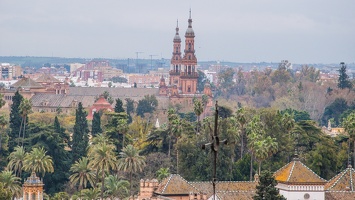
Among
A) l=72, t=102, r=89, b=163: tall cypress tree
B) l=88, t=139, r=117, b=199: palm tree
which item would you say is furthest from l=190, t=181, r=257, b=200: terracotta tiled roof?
l=72, t=102, r=89, b=163: tall cypress tree

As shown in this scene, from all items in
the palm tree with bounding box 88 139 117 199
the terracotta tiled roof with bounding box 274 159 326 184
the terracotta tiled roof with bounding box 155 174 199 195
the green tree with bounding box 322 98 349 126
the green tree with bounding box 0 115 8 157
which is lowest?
the green tree with bounding box 322 98 349 126

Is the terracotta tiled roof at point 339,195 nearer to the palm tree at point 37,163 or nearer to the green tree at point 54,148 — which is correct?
the palm tree at point 37,163

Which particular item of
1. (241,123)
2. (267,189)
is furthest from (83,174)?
(267,189)

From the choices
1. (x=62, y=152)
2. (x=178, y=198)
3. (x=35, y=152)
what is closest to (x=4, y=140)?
(x=62, y=152)

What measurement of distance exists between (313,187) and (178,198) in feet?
25.5

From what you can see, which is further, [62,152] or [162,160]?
[62,152]

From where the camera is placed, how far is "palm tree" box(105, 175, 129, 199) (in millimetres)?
95625

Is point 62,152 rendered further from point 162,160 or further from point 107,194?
point 107,194

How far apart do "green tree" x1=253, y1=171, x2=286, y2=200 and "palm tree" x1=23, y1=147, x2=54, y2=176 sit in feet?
105

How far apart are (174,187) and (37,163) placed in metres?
26.7

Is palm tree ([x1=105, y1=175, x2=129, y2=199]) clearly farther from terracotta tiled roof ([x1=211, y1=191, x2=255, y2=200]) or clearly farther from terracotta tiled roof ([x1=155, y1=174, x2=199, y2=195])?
terracotta tiled roof ([x1=211, y1=191, x2=255, y2=200])

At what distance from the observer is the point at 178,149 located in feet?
338

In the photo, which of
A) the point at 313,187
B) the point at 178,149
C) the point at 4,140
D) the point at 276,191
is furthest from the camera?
the point at 4,140

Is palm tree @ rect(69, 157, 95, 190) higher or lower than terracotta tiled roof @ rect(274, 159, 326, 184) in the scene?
lower
